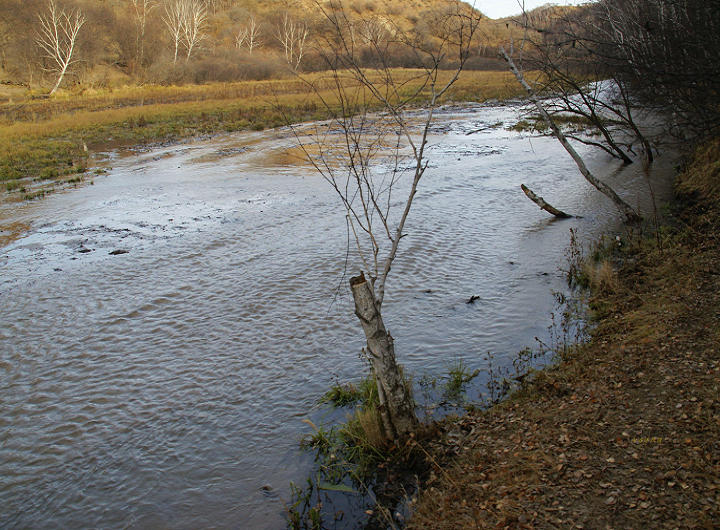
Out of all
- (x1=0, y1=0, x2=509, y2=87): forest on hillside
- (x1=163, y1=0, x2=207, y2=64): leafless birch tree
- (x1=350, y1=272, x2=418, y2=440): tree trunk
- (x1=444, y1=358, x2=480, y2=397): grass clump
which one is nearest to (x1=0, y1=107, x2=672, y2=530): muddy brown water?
(x1=444, y1=358, x2=480, y2=397): grass clump

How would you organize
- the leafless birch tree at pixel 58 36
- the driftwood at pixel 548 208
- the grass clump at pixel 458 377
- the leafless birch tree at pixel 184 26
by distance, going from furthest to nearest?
the leafless birch tree at pixel 184 26 < the leafless birch tree at pixel 58 36 < the driftwood at pixel 548 208 < the grass clump at pixel 458 377

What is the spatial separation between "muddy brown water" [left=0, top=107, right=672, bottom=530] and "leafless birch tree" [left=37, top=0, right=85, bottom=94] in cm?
4384

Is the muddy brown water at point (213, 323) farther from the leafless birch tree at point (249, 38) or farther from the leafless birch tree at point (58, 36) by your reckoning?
the leafless birch tree at point (249, 38)

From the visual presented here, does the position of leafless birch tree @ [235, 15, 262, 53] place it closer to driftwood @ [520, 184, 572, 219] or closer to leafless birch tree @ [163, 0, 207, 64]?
leafless birch tree @ [163, 0, 207, 64]

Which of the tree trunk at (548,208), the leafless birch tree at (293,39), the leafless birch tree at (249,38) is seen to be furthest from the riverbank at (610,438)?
the leafless birch tree at (249,38)

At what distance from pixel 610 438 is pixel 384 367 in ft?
6.17

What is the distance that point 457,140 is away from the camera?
24.7 m

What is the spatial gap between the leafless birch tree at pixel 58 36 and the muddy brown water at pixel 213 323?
144ft

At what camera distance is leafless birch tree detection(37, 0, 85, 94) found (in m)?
49.9

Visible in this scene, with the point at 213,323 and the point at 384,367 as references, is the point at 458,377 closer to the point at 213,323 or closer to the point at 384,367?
the point at 384,367

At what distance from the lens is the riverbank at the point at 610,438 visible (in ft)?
11.2

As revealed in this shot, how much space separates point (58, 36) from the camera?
52.6 metres

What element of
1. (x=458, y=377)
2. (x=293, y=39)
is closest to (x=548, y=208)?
(x=458, y=377)

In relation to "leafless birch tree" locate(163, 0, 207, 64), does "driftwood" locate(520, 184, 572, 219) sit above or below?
below
